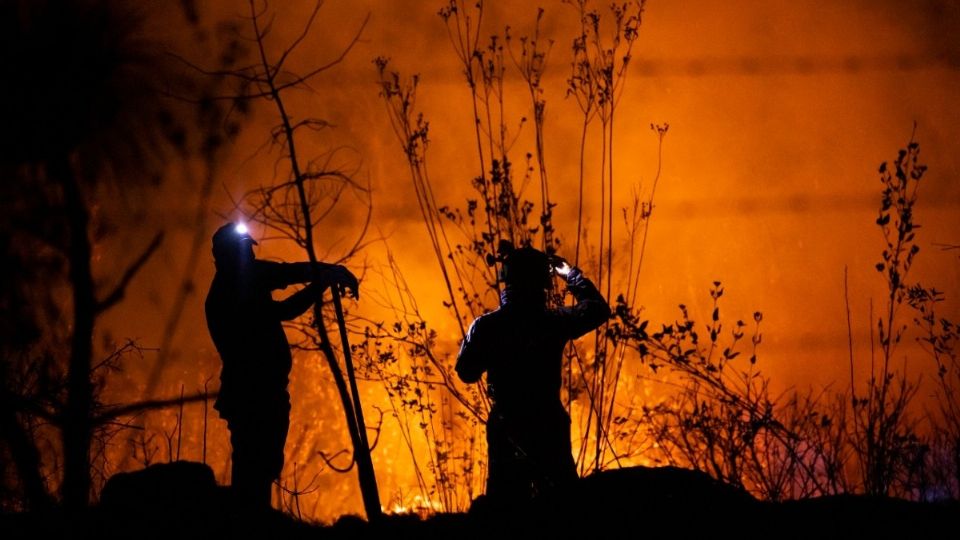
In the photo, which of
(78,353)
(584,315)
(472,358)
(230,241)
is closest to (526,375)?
(472,358)

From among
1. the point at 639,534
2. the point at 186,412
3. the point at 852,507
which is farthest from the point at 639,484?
the point at 186,412

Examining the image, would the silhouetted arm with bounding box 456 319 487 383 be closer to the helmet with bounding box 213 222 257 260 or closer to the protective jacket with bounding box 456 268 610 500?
the protective jacket with bounding box 456 268 610 500

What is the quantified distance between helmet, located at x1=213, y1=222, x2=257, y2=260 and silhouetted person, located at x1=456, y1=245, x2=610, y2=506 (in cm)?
147

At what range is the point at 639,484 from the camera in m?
3.82

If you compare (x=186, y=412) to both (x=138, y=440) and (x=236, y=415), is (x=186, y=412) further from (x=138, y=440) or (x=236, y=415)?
(x=236, y=415)

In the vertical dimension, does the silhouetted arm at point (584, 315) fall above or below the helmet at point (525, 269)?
below

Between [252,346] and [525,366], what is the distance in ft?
5.36

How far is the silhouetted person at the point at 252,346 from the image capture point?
486 centimetres

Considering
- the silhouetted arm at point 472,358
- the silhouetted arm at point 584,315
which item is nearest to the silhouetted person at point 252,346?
the silhouetted arm at point 472,358

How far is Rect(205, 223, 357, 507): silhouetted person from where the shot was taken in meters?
4.86

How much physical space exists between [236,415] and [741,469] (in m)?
3.31

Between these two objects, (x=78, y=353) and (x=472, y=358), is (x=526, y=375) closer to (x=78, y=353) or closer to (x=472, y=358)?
(x=472, y=358)

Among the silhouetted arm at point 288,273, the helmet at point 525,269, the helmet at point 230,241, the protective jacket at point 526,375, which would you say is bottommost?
the protective jacket at point 526,375

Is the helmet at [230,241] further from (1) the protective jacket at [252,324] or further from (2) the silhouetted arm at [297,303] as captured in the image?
(2) the silhouetted arm at [297,303]
